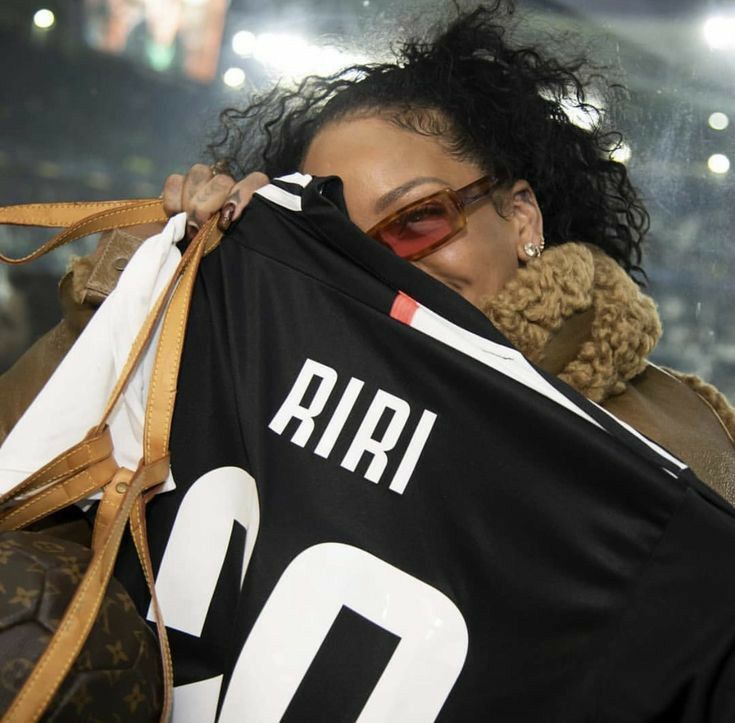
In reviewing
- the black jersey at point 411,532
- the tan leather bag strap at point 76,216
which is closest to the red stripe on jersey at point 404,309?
the black jersey at point 411,532

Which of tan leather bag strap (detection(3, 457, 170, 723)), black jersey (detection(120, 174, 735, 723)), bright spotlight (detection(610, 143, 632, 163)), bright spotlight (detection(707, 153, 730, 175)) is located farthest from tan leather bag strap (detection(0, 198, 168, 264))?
bright spotlight (detection(707, 153, 730, 175))

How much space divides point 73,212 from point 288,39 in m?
0.65

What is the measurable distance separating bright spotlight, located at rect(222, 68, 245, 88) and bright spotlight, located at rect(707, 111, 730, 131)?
69cm

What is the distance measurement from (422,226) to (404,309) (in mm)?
223

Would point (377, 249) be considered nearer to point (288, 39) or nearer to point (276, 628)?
point (276, 628)

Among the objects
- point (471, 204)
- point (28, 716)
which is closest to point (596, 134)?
point (471, 204)

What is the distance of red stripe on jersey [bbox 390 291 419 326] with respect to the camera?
0.87m

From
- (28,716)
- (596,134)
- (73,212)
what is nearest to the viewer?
(28,716)

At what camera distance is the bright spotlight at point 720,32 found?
143 centimetres

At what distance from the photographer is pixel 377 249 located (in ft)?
2.94

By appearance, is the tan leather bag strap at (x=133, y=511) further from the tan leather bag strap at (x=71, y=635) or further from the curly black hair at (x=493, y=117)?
the curly black hair at (x=493, y=117)

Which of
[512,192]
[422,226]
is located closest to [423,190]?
[422,226]

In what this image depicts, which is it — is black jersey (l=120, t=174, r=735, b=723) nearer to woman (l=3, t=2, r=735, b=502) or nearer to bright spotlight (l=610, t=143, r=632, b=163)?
A: woman (l=3, t=2, r=735, b=502)

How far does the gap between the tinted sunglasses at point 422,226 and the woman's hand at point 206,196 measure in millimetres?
144
